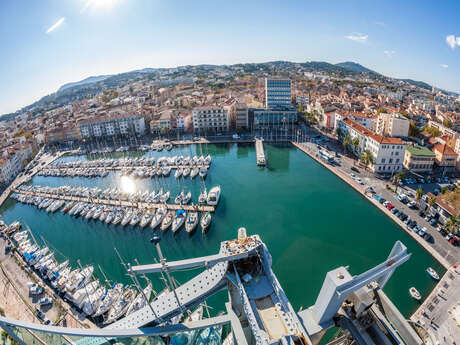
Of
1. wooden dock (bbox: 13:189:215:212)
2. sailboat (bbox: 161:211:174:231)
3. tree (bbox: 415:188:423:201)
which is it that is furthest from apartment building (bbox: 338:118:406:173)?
sailboat (bbox: 161:211:174:231)

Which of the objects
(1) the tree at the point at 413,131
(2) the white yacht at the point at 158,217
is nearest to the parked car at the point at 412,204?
(1) the tree at the point at 413,131

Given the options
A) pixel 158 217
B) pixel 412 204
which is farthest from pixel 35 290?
pixel 412 204

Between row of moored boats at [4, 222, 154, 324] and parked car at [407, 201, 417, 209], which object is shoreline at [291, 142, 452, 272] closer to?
parked car at [407, 201, 417, 209]

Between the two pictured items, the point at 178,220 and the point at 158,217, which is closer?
the point at 178,220

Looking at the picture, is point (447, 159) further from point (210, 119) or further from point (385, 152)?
point (210, 119)

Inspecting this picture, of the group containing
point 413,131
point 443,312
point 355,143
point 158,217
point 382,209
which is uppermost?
point 355,143

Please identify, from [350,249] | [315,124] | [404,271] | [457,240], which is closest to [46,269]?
[350,249]

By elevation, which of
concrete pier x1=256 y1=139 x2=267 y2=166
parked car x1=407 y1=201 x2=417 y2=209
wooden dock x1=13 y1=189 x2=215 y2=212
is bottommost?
wooden dock x1=13 y1=189 x2=215 y2=212
